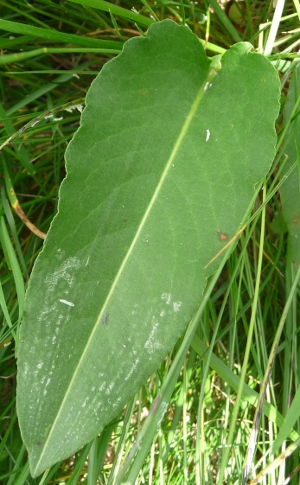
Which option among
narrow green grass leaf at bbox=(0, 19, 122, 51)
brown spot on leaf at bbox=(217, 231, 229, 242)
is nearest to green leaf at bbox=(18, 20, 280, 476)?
brown spot on leaf at bbox=(217, 231, 229, 242)

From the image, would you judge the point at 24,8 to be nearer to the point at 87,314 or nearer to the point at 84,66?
the point at 84,66

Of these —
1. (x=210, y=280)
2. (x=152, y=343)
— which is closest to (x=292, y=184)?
(x=210, y=280)

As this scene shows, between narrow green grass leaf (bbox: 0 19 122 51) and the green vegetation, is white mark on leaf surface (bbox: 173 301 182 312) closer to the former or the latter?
the green vegetation

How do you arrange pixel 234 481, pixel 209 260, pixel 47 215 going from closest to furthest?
pixel 209 260
pixel 234 481
pixel 47 215

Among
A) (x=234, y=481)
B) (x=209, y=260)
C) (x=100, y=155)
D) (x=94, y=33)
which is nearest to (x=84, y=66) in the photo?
(x=94, y=33)

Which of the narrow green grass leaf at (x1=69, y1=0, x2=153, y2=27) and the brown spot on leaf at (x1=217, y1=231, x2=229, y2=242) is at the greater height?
the narrow green grass leaf at (x1=69, y1=0, x2=153, y2=27)

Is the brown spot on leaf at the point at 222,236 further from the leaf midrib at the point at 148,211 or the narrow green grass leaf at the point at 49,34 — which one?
the narrow green grass leaf at the point at 49,34

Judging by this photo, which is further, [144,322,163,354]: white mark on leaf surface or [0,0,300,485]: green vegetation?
[0,0,300,485]: green vegetation

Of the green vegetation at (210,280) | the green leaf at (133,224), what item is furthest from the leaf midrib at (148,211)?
the green vegetation at (210,280)
